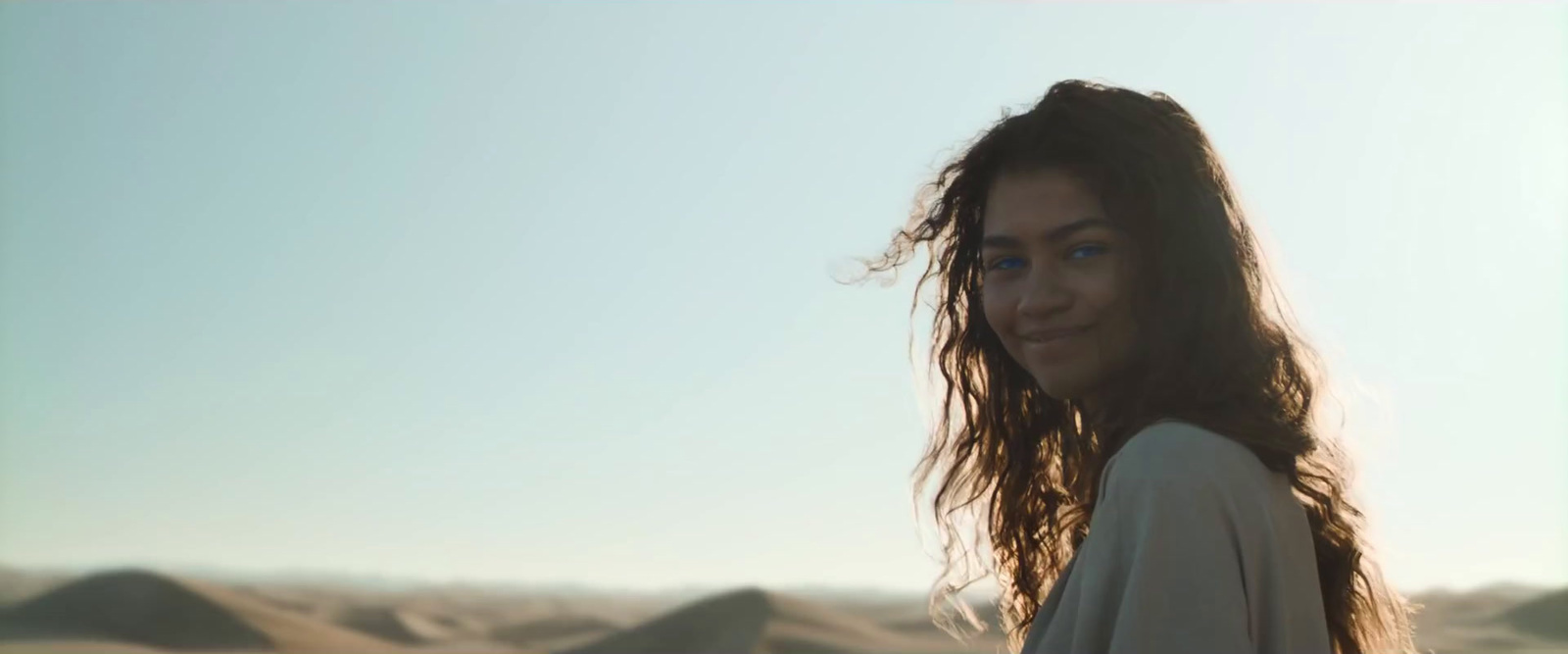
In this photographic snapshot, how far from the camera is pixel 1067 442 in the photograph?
6.56 ft

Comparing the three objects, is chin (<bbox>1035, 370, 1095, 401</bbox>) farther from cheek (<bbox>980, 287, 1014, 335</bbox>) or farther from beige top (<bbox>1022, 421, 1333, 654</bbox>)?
beige top (<bbox>1022, 421, 1333, 654</bbox>)

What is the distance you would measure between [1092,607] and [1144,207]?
513mm

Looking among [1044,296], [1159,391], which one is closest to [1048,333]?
[1044,296]

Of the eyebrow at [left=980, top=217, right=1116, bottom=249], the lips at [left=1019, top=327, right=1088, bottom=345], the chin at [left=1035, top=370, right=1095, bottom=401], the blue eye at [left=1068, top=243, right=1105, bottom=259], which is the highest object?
the eyebrow at [left=980, top=217, right=1116, bottom=249]

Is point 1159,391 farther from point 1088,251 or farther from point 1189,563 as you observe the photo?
point 1189,563

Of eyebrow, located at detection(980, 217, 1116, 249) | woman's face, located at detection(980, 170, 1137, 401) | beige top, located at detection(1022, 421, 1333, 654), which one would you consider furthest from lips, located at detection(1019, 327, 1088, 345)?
beige top, located at detection(1022, 421, 1333, 654)

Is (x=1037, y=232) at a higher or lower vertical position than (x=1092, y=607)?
higher

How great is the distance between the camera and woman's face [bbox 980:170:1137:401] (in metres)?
1.49

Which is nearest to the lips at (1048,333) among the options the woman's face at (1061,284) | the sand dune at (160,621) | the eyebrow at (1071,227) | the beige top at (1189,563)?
the woman's face at (1061,284)

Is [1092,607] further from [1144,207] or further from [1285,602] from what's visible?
[1144,207]

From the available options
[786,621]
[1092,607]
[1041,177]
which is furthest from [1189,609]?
[786,621]

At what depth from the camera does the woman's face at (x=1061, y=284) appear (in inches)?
58.8

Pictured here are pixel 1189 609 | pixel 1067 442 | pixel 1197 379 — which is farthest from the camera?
pixel 1067 442

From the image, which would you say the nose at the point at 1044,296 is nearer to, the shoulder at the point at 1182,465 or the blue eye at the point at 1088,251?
the blue eye at the point at 1088,251
